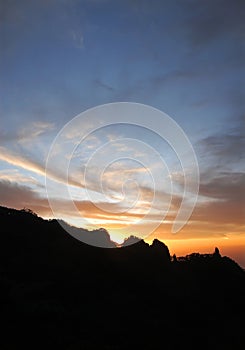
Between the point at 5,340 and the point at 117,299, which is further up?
the point at 117,299

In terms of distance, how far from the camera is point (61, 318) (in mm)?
35594

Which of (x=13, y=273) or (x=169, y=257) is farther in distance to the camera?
(x=169, y=257)

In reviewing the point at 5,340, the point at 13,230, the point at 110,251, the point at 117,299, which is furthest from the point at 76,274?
the point at 5,340

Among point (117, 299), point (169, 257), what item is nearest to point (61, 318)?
point (117, 299)

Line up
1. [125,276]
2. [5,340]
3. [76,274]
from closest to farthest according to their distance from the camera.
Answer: [5,340] < [76,274] < [125,276]

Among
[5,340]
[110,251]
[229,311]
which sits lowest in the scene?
[5,340]

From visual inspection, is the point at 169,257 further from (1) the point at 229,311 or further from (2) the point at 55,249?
(2) the point at 55,249

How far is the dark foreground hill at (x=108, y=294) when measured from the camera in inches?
1320

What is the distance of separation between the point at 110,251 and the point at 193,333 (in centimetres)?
2339

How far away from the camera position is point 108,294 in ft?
151

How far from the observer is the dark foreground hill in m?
33.5

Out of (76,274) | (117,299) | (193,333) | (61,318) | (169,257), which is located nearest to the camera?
(61,318)

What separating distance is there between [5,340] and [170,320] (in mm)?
20776

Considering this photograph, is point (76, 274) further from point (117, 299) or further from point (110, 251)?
point (110, 251)
